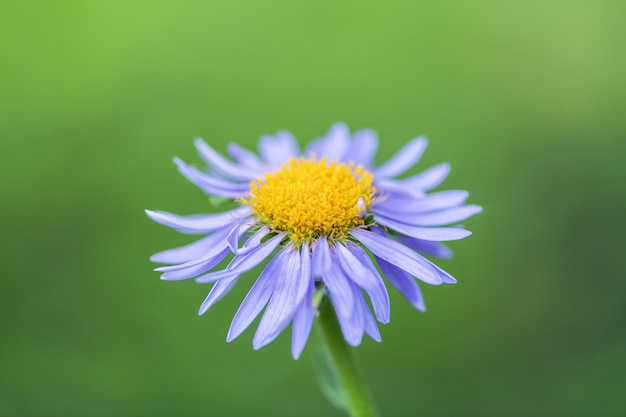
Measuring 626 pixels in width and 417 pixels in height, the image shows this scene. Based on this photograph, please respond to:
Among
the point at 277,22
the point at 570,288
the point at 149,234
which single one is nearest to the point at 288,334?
the point at 149,234

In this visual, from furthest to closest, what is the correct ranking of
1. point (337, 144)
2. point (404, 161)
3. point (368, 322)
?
point (337, 144) < point (404, 161) < point (368, 322)

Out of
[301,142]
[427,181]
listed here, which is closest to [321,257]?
[427,181]

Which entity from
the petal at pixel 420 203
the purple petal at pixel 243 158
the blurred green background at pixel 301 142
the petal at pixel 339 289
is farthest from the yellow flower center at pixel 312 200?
the blurred green background at pixel 301 142

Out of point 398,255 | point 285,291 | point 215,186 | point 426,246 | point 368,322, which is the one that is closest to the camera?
point 368,322

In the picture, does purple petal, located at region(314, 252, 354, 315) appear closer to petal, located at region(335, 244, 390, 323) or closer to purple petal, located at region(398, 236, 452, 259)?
petal, located at region(335, 244, 390, 323)

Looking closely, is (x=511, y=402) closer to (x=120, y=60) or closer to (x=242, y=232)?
(x=242, y=232)

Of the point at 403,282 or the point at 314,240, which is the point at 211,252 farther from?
the point at 403,282

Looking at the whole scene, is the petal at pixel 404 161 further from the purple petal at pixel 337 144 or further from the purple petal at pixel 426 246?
the purple petal at pixel 426 246
